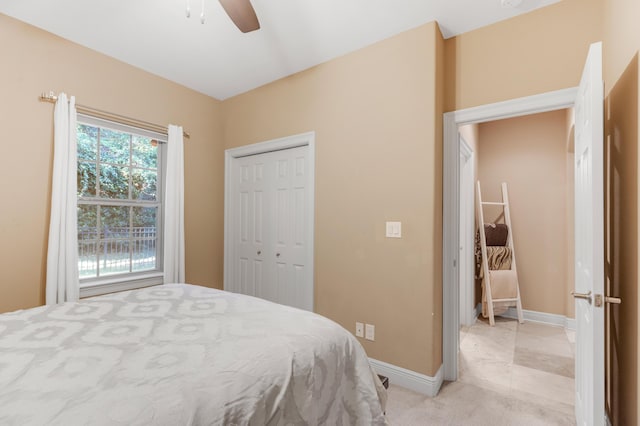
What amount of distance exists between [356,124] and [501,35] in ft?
3.76

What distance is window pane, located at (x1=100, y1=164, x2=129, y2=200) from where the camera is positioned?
9.16ft

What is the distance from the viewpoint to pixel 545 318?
3621 mm

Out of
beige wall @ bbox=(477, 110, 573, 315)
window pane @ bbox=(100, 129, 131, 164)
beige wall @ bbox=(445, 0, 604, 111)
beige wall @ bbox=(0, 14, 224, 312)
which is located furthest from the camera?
beige wall @ bbox=(477, 110, 573, 315)

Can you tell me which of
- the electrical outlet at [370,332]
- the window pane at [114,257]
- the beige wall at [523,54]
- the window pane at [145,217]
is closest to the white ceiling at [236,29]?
the beige wall at [523,54]

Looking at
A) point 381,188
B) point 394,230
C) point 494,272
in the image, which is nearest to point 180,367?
point 394,230

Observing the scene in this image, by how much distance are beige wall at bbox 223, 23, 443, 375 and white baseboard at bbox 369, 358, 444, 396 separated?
5cm

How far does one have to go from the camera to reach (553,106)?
201cm

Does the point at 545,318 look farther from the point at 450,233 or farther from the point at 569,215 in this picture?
the point at 450,233

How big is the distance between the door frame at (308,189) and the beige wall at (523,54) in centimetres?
122

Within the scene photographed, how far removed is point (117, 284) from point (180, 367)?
2295 millimetres

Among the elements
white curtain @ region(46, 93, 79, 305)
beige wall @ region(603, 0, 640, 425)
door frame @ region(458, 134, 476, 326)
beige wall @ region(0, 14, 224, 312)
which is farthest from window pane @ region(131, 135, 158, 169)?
beige wall @ region(603, 0, 640, 425)

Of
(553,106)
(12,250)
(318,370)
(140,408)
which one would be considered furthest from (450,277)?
(12,250)

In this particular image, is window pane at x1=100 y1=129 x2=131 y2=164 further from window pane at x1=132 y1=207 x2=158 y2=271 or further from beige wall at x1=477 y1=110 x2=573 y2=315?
beige wall at x1=477 y1=110 x2=573 y2=315

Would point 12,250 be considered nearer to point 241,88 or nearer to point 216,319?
point 216,319
